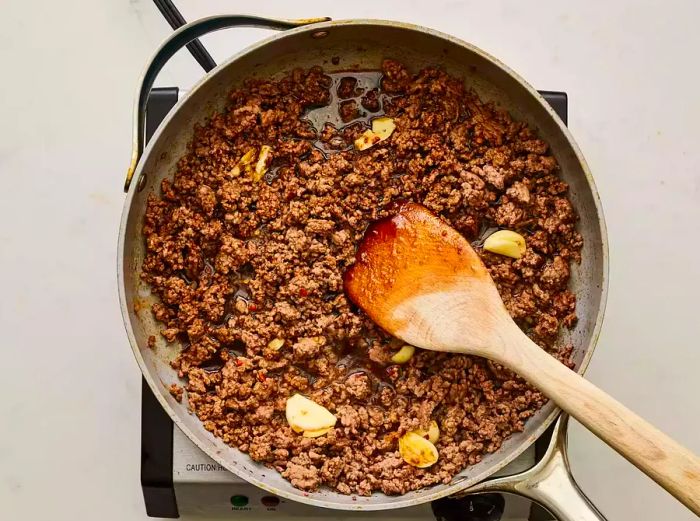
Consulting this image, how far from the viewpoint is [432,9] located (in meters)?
1.48

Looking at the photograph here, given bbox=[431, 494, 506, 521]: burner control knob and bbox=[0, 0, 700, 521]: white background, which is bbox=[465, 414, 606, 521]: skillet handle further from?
bbox=[0, 0, 700, 521]: white background

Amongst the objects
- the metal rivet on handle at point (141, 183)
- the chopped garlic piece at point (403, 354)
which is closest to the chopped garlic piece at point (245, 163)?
the metal rivet on handle at point (141, 183)

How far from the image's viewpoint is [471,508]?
1.25 meters

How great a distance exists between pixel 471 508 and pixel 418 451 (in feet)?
0.40

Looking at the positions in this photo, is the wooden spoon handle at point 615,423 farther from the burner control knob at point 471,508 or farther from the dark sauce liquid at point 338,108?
the dark sauce liquid at point 338,108

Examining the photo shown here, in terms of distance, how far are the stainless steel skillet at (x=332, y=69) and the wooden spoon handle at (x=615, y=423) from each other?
0.21 feet

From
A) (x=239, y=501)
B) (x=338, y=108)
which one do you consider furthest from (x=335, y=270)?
(x=239, y=501)

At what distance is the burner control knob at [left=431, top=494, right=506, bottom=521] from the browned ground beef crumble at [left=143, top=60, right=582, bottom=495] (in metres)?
0.05

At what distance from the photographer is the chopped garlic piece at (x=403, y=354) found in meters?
1.28

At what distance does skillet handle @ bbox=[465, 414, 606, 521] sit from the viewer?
3.72ft

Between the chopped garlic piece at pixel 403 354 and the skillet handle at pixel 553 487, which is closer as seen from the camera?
the skillet handle at pixel 553 487

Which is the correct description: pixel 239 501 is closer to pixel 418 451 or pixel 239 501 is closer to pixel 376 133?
pixel 418 451

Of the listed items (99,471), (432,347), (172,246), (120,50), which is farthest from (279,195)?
(99,471)

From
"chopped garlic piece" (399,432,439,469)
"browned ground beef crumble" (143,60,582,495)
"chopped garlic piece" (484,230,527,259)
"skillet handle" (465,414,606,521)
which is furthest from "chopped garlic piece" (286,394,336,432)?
"chopped garlic piece" (484,230,527,259)
